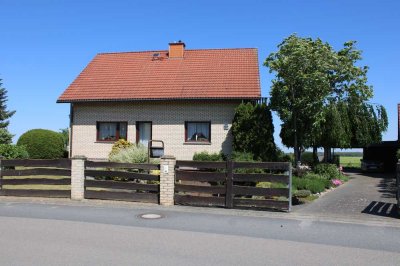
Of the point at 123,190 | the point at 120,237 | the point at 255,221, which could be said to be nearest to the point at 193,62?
the point at 123,190

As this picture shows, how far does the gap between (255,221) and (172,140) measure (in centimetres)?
1248

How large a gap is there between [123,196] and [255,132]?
8352 millimetres

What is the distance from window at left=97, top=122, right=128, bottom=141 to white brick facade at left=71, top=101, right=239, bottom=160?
259 mm

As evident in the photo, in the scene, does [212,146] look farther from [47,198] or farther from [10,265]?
[10,265]

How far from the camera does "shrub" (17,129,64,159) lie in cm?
2398

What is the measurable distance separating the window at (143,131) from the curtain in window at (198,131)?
7.02 ft

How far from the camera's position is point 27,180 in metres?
13.2

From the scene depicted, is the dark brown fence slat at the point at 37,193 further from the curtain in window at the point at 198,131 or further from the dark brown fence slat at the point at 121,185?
the curtain in window at the point at 198,131

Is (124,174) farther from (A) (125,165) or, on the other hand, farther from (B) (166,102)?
(B) (166,102)

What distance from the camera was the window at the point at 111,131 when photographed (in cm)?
2259

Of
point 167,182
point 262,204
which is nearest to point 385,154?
point 262,204

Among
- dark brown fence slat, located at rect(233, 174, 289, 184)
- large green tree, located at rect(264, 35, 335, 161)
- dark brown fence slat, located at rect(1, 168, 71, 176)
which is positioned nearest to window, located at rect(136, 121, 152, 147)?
large green tree, located at rect(264, 35, 335, 161)

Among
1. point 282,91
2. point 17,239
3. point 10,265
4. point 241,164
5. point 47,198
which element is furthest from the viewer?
point 282,91

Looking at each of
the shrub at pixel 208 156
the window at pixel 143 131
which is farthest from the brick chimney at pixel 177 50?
the shrub at pixel 208 156
